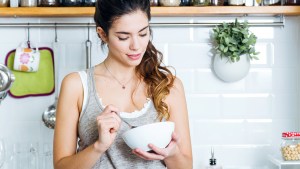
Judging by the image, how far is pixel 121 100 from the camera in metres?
1.75

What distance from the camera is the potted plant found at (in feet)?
7.90

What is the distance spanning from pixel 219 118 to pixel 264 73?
28cm

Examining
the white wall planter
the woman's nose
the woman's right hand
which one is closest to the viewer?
the woman's right hand

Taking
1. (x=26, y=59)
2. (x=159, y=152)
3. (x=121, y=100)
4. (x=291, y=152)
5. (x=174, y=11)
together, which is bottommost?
(x=291, y=152)

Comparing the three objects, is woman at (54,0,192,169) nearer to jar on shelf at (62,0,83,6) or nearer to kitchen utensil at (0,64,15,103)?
kitchen utensil at (0,64,15,103)

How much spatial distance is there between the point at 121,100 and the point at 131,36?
0.23 metres

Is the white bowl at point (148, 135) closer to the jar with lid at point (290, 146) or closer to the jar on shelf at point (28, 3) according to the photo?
the jar with lid at point (290, 146)

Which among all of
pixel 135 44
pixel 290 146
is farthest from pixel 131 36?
pixel 290 146

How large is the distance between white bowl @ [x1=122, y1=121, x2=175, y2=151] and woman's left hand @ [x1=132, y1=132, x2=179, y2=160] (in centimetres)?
1

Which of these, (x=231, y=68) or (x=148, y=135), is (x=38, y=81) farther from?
(x=148, y=135)

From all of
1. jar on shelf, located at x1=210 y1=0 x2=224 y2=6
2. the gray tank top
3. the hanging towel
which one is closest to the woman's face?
the gray tank top

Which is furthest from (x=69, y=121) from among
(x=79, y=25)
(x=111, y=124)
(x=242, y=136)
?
(x=242, y=136)

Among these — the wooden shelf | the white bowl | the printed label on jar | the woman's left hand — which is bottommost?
the printed label on jar

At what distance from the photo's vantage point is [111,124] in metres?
1.49
